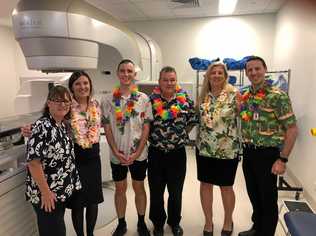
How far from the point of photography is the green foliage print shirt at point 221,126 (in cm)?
195

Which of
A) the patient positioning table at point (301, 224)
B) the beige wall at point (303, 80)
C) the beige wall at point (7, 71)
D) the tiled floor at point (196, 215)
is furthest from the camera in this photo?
the beige wall at point (7, 71)

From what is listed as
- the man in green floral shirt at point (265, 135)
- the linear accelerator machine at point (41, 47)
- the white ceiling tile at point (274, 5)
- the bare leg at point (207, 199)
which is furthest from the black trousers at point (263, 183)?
the white ceiling tile at point (274, 5)

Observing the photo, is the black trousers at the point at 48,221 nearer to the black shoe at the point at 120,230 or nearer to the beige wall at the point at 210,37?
the black shoe at the point at 120,230

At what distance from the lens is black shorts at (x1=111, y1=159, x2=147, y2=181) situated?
2051mm

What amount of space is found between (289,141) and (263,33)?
4058 millimetres

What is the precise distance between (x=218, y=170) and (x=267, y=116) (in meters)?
0.55

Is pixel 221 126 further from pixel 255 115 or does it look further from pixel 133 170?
pixel 133 170

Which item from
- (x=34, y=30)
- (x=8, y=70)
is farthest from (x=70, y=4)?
(x=8, y=70)

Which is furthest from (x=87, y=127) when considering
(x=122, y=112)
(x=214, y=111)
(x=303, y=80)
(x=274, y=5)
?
(x=274, y=5)

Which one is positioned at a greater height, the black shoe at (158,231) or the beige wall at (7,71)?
the beige wall at (7,71)

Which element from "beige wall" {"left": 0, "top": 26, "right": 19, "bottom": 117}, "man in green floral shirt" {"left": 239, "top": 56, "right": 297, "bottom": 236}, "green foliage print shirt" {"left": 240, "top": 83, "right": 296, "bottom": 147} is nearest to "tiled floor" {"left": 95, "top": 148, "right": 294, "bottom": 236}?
"man in green floral shirt" {"left": 239, "top": 56, "right": 297, "bottom": 236}

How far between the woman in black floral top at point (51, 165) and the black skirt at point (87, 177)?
14cm

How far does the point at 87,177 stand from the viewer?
1794mm

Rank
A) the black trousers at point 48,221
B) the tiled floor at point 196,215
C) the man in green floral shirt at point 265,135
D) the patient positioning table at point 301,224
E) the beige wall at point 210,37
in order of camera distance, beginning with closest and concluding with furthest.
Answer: the patient positioning table at point 301,224 → the black trousers at point 48,221 → the man in green floral shirt at point 265,135 → the tiled floor at point 196,215 → the beige wall at point 210,37
